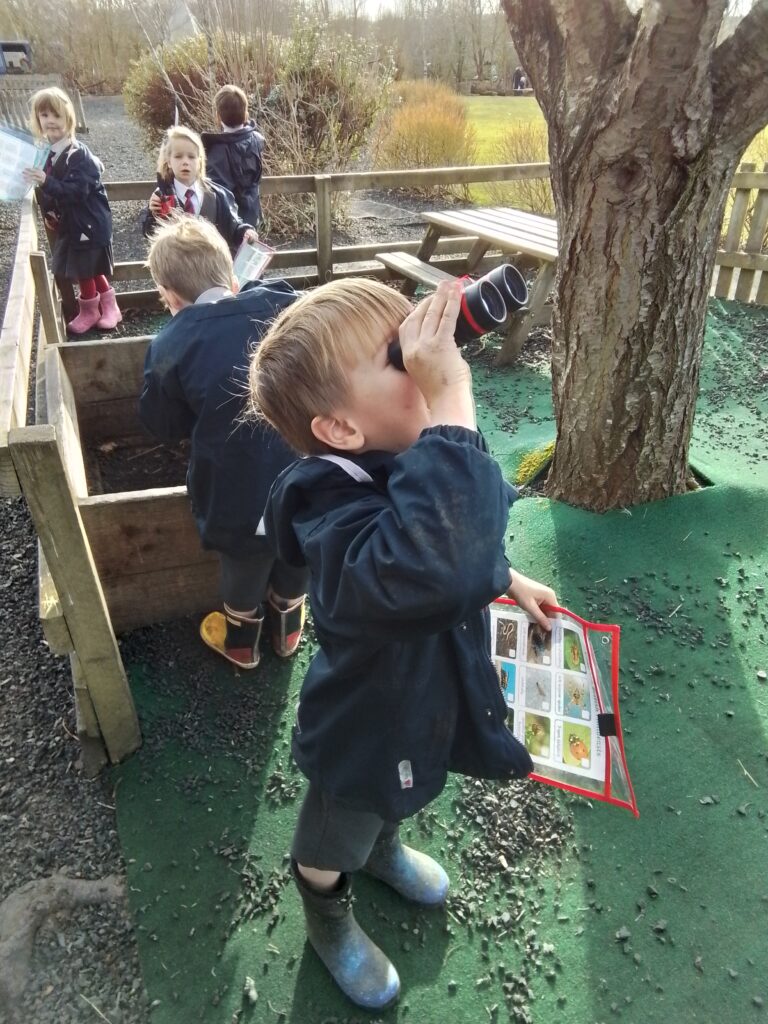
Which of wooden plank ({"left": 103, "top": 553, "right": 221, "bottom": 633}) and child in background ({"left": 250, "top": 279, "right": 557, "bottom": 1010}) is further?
wooden plank ({"left": 103, "top": 553, "right": 221, "bottom": 633})

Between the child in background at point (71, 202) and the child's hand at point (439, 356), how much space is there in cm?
535

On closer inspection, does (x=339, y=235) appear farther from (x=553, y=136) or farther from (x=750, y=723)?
(x=750, y=723)

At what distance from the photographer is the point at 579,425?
3352 millimetres

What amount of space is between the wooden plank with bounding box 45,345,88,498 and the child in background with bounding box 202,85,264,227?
13.0 ft

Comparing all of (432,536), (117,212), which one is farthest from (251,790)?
(117,212)

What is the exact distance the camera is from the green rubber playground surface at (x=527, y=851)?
1809mm

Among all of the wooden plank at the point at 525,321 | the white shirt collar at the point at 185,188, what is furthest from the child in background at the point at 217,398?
the wooden plank at the point at 525,321

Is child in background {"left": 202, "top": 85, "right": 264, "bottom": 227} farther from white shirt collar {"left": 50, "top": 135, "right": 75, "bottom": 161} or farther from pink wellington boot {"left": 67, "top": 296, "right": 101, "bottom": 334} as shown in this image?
pink wellington boot {"left": 67, "top": 296, "right": 101, "bottom": 334}

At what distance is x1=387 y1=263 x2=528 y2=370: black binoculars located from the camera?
3.93 feet

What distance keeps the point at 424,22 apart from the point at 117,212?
25194 mm

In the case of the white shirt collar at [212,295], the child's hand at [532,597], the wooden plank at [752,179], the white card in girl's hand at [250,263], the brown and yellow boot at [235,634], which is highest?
the wooden plank at [752,179]

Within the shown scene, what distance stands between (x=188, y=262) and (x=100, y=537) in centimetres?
104

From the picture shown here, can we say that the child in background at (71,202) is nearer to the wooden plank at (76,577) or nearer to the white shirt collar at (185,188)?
the white shirt collar at (185,188)

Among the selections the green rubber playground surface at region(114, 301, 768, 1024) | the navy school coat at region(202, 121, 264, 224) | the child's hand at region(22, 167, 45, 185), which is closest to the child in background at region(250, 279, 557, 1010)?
the green rubber playground surface at region(114, 301, 768, 1024)
